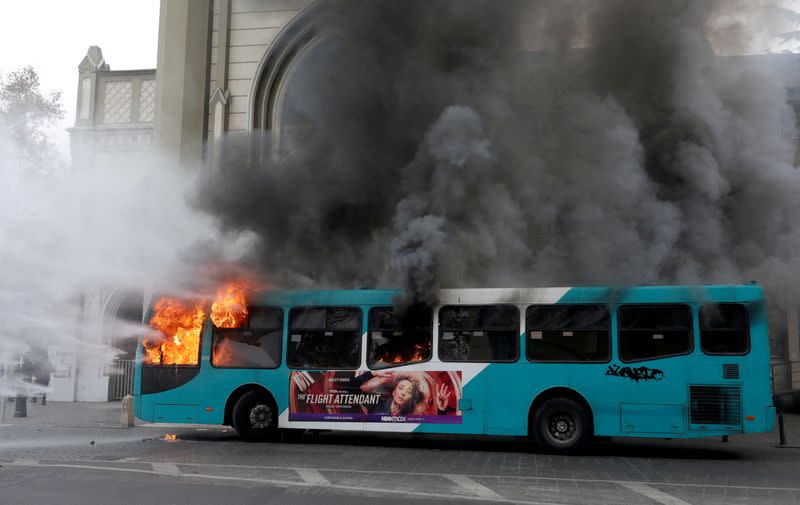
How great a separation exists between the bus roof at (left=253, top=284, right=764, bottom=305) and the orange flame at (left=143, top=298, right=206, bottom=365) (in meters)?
1.08

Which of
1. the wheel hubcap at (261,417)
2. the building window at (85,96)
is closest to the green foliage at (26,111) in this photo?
the building window at (85,96)

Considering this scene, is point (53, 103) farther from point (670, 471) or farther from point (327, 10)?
point (670, 471)

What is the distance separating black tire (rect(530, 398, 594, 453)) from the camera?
10453mm

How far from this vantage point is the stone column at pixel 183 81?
62.4ft

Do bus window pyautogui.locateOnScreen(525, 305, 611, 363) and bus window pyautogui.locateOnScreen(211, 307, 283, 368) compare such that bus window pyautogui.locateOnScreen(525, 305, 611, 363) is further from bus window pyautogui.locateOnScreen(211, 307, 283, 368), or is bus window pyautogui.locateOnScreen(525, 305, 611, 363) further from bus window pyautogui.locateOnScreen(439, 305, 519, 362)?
bus window pyautogui.locateOnScreen(211, 307, 283, 368)

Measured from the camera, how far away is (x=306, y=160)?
561 inches

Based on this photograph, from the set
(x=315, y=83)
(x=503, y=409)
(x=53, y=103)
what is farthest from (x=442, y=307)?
(x=53, y=103)

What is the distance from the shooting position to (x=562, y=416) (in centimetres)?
1062

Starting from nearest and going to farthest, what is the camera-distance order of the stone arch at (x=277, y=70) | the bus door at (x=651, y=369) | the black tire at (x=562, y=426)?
1. the bus door at (x=651, y=369)
2. the black tire at (x=562, y=426)
3. the stone arch at (x=277, y=70)

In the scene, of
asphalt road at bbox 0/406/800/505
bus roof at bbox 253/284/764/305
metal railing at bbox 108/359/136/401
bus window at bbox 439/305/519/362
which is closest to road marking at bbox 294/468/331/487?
asphalt road at bbox 0/406/800/505

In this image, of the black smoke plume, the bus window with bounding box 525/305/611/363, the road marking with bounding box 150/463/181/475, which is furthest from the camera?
the black smoke plume

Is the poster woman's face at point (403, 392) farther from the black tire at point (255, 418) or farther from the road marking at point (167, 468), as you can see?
the road marking at point (167, 468)

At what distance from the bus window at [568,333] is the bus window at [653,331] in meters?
0.24

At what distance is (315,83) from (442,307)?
7.04 metres
